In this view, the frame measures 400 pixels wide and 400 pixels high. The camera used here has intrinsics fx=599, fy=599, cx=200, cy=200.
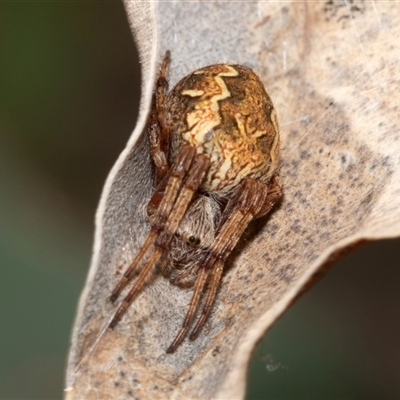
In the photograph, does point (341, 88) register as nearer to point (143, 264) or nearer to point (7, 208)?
point (143, 264)

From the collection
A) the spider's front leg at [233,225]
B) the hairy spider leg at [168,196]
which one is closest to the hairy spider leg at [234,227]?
the spider's front leg at [233,225]

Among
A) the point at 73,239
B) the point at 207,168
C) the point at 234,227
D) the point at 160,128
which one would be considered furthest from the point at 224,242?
the point at 73,239

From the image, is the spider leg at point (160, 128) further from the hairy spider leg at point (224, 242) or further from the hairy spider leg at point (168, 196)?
the hairy spider leg at point (224, 242)

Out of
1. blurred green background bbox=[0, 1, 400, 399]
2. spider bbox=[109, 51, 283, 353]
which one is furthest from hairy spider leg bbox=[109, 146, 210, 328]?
blurred green background bbox=[0, 1, 400, 399]

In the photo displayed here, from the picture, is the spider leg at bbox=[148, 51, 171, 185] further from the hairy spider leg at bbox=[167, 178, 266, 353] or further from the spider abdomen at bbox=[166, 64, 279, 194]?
the hairy spider leg at bbox=[167, 178, 266, 353]

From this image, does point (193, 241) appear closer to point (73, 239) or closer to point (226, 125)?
point (226, 125)

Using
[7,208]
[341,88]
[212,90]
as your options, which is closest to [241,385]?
[212,90]
